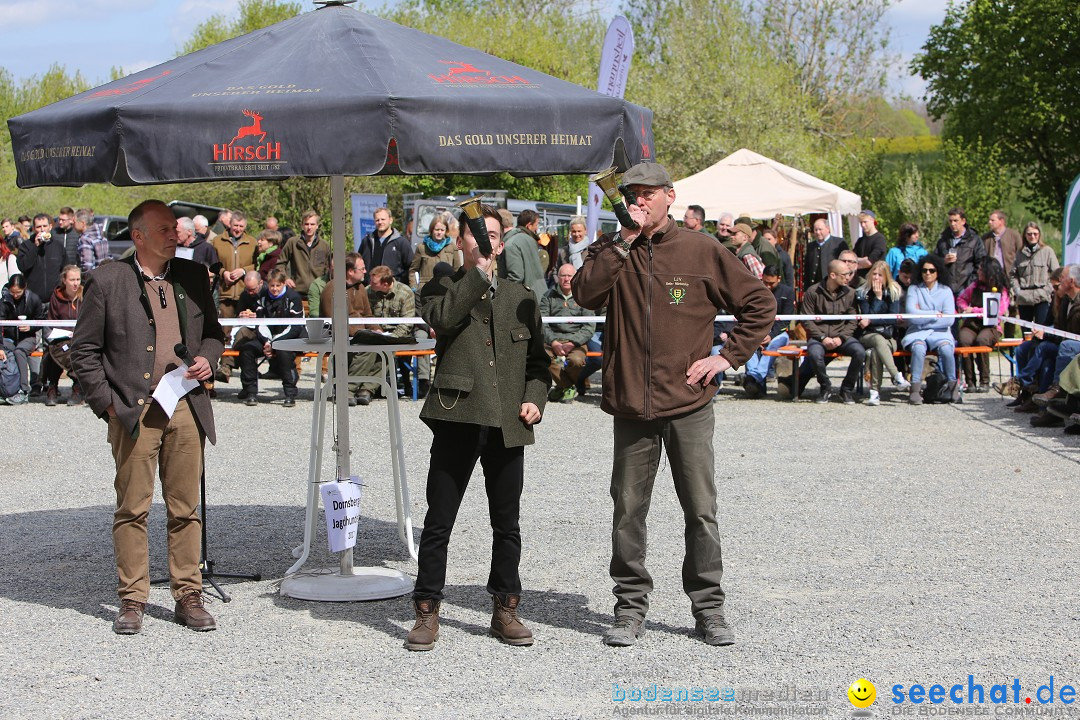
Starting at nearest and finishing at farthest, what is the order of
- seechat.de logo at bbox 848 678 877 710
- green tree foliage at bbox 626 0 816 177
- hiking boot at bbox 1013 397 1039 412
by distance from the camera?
seechat.de logo at bbox 848 678 877 710
hiking boot at bbox 1013 397 1039 412
green tree foliage at bbox 626 0 816 177

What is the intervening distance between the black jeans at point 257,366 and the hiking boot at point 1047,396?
760 cm

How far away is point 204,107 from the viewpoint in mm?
5531

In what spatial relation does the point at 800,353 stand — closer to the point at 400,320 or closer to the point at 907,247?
the point at 907,247

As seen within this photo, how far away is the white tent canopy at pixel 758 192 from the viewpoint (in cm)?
1980

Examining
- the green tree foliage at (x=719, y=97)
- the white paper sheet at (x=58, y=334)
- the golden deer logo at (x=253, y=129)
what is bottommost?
the white paper sheet at (x=58, y=334)

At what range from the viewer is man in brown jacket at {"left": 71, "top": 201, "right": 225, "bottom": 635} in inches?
232

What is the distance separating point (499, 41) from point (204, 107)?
37.2 m

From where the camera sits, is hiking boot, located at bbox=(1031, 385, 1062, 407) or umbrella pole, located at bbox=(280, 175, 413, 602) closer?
umbrella pole, located at bbox=(280, 175, 413, 602)

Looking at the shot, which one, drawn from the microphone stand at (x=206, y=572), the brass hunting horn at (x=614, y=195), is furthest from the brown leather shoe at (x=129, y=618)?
the brass hunting horn at (x=614, y=195)

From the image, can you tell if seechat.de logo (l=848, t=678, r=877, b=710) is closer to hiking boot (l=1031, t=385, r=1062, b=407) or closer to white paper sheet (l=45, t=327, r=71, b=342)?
hiking boot (l=1031, t=385, r=1062, b=407)

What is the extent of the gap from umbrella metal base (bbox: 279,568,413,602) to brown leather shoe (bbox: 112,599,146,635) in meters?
0.81

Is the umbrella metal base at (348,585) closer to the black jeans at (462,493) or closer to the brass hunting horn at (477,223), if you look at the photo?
the black jeans at (462,493)

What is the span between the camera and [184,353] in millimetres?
6047

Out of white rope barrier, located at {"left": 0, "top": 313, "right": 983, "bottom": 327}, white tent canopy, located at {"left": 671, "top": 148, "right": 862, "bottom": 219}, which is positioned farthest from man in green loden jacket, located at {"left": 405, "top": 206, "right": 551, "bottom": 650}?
white tent canopy, located at {"left": 671, "top": 148, "right": 862, "bottom": 219}
